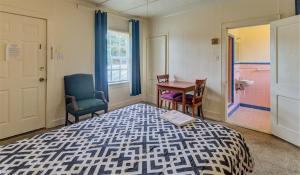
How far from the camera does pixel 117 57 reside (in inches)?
188

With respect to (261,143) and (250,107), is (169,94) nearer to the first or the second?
(261,143)

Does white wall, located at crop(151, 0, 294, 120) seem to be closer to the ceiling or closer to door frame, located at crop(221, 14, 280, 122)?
door frame, located at crop(221, 14, 280, 122)

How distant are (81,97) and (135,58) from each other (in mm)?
1905

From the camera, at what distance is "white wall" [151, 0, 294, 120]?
3.43m

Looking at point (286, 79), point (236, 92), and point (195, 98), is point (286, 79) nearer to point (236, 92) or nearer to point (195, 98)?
point (195, 98)

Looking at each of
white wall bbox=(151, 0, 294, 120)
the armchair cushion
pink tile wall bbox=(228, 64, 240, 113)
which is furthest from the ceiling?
pink tile wall bbox=(228, 64, 240, 113)

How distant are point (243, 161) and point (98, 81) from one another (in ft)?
11.1

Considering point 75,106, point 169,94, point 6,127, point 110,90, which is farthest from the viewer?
point 110,90

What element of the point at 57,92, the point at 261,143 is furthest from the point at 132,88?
the point at 261,143

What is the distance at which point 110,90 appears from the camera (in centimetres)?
465

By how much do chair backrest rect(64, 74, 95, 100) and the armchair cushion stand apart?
0.18 metres

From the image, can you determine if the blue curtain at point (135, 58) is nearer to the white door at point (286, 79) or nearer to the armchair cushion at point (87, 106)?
the armchair cushion at point (87, 106)

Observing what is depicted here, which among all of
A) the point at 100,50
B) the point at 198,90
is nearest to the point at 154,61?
the point at 100,50

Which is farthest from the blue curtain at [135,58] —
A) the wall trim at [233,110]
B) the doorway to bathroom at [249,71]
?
the wall trim at [233,110]
